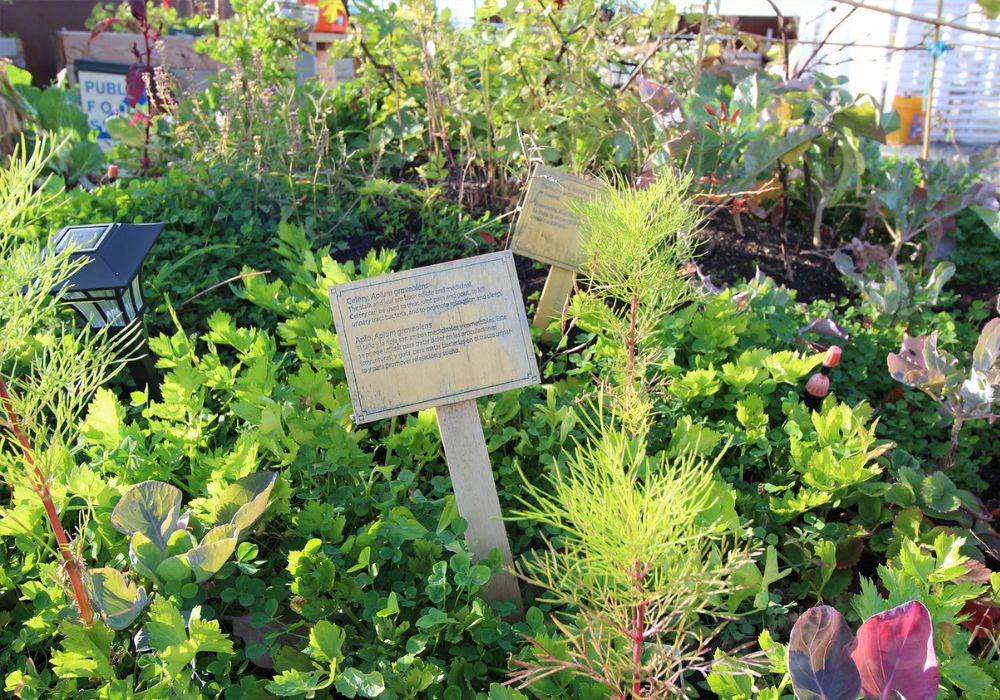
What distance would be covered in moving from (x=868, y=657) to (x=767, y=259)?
2275 millimetres

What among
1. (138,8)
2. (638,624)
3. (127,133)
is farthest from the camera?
(127,133)

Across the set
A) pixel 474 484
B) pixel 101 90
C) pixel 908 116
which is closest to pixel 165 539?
pixel 474 484

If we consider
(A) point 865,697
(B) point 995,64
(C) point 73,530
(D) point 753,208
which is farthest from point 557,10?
(B) point 995,64

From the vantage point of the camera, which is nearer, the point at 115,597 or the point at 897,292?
the point at 115,597

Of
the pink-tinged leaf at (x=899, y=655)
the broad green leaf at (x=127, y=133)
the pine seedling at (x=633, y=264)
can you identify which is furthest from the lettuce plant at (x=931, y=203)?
the broad green leaf at (x=127, y=133)

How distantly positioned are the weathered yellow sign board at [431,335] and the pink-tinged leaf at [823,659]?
69 cm

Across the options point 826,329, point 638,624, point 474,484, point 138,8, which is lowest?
point 826,329

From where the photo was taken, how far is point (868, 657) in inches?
45.8

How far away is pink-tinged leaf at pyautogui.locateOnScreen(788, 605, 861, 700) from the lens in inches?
44.9

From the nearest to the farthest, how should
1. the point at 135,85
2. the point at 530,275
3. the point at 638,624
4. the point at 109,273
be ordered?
the point at 638,624 < the point at 109,273 < the point at 530,275 < the point at 135,85

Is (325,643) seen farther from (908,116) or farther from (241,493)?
(908,116)

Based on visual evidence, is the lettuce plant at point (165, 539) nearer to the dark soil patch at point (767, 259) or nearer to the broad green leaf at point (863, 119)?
the dark soil patch at point (767, 259)

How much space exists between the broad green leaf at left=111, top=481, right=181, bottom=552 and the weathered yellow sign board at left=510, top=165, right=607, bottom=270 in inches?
47.4

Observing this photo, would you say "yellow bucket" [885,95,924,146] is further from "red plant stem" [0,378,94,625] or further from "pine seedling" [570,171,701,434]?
"red plant stem" [0,378,94,625]
